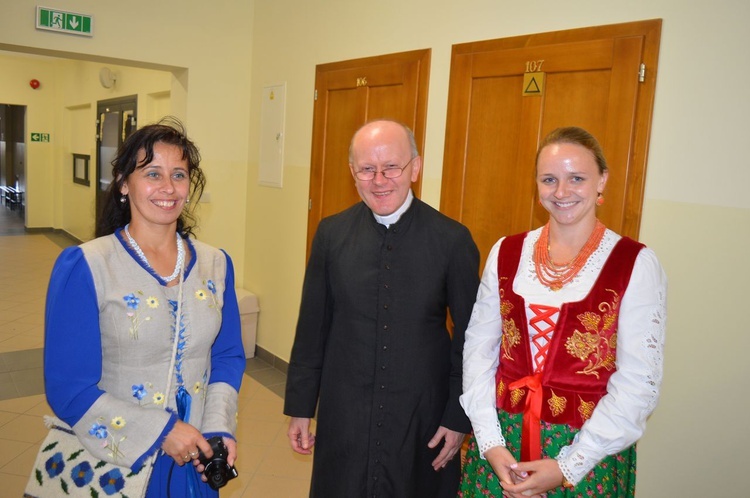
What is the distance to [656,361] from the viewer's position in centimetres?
152

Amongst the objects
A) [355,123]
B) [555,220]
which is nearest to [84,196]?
[355,123]

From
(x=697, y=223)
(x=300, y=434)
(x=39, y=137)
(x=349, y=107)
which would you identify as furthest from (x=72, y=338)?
(x=39, y=137)

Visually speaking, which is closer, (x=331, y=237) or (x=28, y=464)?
(x=331, y=237)

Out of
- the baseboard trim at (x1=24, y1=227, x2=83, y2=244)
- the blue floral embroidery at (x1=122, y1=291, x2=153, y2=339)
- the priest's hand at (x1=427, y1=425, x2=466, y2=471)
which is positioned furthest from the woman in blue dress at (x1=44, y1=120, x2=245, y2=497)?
the baseboard trim at (x1=24, y1=227, x2=83, y2=244)

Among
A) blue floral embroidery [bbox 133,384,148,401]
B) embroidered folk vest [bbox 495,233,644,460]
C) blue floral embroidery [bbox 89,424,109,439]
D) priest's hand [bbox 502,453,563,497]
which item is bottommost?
priest's hand [bbox 502,453,563,497]

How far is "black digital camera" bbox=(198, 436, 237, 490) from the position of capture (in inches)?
62.1

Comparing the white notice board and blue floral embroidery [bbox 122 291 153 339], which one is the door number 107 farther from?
the white notice board

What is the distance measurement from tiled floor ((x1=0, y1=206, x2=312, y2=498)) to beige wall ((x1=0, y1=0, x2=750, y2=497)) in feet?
2.13

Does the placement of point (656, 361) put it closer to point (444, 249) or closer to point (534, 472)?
point (534, 472)

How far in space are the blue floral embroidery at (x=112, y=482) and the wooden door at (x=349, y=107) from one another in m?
2.43

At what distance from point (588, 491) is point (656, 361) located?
39cm

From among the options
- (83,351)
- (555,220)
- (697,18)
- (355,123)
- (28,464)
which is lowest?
(28,464)

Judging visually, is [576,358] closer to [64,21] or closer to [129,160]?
[129,160]

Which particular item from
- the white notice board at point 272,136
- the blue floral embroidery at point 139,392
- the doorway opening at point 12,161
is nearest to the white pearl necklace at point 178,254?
the blue floral embroidery at point 139,392
